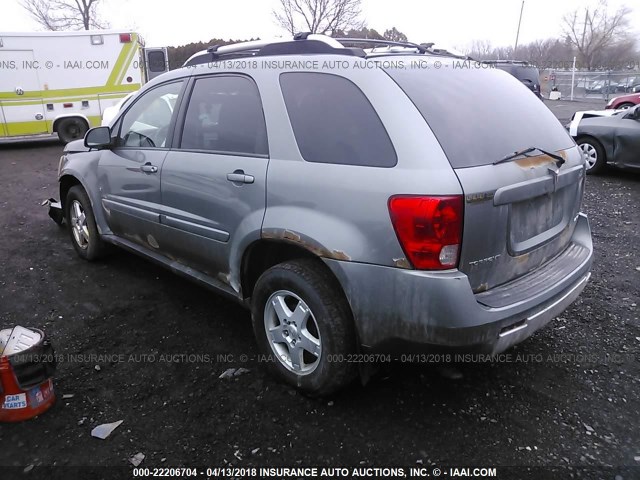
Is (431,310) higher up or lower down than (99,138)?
lower down

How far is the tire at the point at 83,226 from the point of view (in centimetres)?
454

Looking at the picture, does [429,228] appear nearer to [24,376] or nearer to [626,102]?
[24,376]

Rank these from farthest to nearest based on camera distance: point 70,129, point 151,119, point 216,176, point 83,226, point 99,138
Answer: point 70,129, point 83,226, point 99,138, point 151,119, point 216,176

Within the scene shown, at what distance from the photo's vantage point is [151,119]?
12.6ft

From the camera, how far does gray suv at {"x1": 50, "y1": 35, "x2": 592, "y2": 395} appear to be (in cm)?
216

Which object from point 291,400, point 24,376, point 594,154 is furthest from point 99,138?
point 594,154

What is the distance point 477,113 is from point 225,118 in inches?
59.5

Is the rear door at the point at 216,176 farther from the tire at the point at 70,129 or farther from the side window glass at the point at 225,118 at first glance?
the tire at the point at 70,129

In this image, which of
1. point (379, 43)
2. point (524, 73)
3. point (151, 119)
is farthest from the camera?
point (524, 73)

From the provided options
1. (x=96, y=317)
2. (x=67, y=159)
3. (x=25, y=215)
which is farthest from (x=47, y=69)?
(x=96, y=317)

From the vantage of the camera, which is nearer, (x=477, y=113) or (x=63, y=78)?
(x=477, y=113)

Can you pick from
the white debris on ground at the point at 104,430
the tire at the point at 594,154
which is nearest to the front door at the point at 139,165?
the white debris on ground at the point at 104,430

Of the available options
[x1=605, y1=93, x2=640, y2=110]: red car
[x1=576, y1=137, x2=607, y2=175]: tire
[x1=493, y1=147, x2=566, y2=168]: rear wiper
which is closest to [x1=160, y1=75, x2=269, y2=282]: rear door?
[x1=493, y1=147, x2=566, y2=168]: rear wiper

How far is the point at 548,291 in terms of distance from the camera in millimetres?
2465
